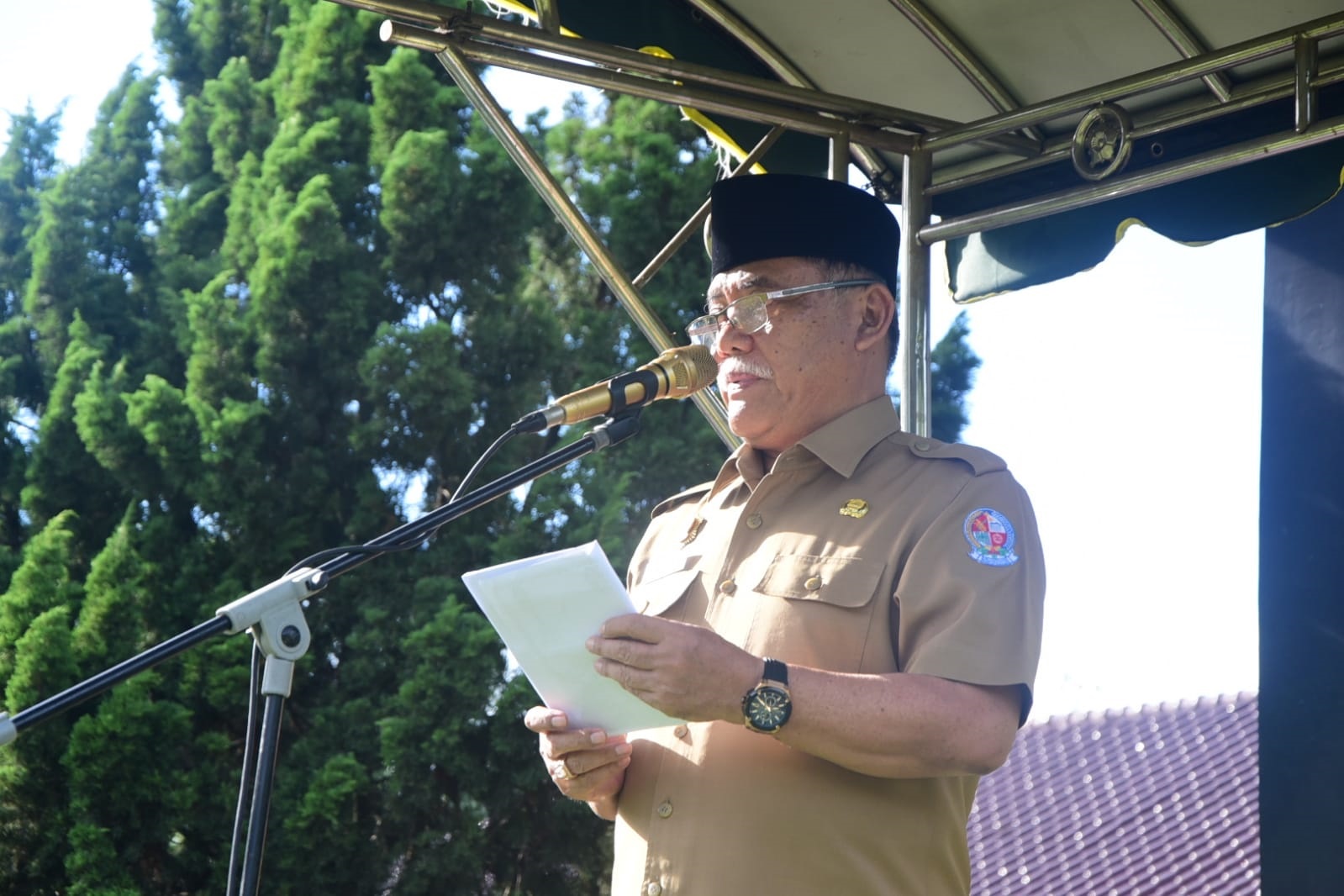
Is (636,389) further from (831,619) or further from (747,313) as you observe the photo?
(831,619)

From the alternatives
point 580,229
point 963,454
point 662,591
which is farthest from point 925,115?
point 662,591

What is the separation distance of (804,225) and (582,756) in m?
0.99

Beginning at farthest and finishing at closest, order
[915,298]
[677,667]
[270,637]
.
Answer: [915,298], [270,637], [677,667]

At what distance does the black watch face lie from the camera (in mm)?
1904

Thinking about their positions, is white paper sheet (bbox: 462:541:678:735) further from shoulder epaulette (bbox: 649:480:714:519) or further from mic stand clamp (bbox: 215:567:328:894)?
shoulder epaulette (bbox: 649:480:714:519)

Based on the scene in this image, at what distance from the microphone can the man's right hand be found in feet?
1.48

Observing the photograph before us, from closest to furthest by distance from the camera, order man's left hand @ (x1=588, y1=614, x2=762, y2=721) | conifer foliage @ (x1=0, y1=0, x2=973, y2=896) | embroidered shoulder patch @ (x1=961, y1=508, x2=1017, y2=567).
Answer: man's left hand @ (x1=588, y1=614, x2=762, y2=721) < embroidered shoulder patch @ (x1=961, y1=508, x2=1017, y2=567) < conifer foliage @ (x1=0, y1=0, x2=973, y2=896)

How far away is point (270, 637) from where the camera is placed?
2057 millimetres

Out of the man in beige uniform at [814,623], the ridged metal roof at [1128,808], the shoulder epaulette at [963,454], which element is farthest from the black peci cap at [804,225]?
the ridged metal roof at [1128,808]

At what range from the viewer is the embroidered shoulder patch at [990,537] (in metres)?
2.11

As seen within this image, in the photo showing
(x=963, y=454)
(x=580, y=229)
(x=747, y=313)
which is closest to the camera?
(x=963, y=454)

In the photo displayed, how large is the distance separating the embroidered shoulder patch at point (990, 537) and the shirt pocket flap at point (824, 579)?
0.14 metres

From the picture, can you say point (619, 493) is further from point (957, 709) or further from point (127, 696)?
point (957, 709)

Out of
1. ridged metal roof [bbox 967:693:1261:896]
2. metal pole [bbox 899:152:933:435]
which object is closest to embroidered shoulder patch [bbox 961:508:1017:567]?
metal pole [bbox 899:152:933:435]
